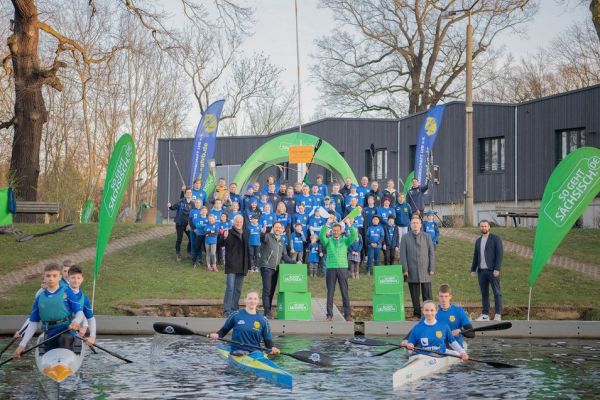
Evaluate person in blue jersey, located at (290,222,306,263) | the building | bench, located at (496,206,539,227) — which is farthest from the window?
person in blue jersey, located at (290,222,306,263)

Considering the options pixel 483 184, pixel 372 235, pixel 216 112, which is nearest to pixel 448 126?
pixel 483 184

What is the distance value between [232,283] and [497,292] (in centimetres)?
562

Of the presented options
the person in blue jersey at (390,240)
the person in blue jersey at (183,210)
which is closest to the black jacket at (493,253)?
the person in blue jersey at (390,240)

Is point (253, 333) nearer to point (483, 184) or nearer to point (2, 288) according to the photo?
point (2, 288)

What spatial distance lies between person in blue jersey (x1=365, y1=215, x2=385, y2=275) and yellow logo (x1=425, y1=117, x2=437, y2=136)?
7.44 m

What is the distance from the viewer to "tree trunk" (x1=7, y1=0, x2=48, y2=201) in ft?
109

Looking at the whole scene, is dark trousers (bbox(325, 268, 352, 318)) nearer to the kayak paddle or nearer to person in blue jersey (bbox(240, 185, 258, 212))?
the kayak paddle

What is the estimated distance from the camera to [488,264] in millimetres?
19125

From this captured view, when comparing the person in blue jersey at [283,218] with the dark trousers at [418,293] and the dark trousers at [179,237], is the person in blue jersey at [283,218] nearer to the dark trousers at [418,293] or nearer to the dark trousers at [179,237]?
the dark trousers at [179,237]

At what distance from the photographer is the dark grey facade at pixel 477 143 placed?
1435 inches

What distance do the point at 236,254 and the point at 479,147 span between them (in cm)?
2296

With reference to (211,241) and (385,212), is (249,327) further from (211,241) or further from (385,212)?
(385,212)

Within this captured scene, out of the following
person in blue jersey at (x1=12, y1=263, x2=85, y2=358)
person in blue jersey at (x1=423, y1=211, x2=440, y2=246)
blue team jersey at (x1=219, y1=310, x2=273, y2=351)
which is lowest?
blue team jersey at (x1=219, y1=310, x2=273, y2=351)

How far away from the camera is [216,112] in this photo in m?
29.4
